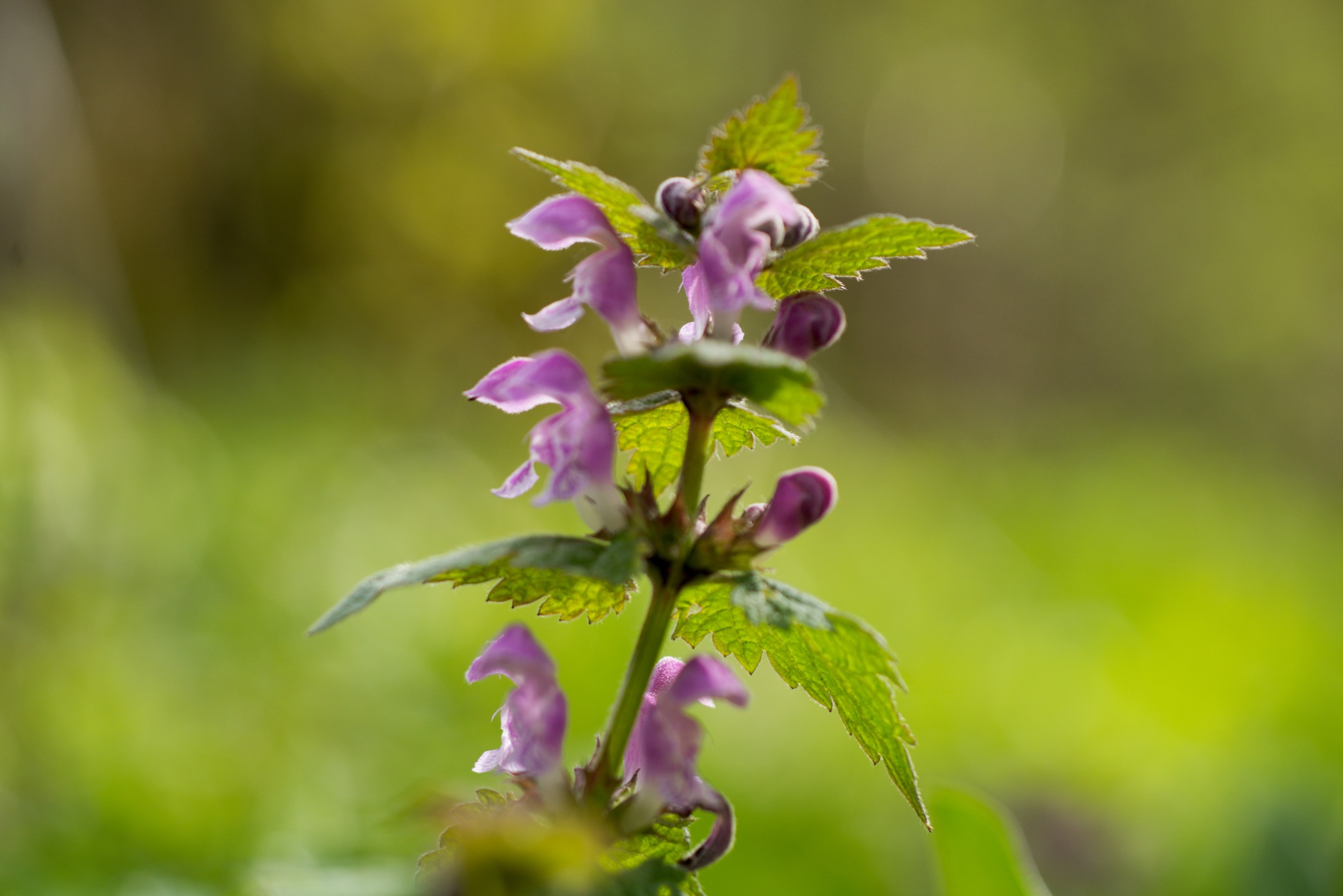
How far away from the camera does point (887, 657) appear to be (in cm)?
52

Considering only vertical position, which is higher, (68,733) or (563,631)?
(68,733)

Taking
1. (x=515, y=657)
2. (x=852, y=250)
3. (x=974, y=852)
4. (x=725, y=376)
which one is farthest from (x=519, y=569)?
(x=974, y=852)

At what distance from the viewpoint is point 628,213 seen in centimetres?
60

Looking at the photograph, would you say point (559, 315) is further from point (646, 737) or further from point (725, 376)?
point (646, 737)

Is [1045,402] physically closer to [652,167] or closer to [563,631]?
[652,167]

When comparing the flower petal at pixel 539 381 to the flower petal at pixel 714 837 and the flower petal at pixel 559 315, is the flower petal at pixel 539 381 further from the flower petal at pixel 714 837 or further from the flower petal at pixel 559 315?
the flower petal at pixel 714 837

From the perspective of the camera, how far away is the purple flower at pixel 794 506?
1.98 feet

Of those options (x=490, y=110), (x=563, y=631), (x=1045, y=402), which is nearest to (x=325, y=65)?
(x=490, y=110)

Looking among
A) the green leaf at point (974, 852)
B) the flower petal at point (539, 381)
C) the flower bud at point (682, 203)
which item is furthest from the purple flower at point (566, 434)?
the green leaf at point (974, 852)

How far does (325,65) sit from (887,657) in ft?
26.6

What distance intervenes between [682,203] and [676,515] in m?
0.18

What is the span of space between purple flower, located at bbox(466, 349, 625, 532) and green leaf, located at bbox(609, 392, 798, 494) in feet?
0.16

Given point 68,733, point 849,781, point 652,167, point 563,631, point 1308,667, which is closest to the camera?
point 68,733

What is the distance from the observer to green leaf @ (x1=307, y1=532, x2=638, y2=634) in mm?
476
